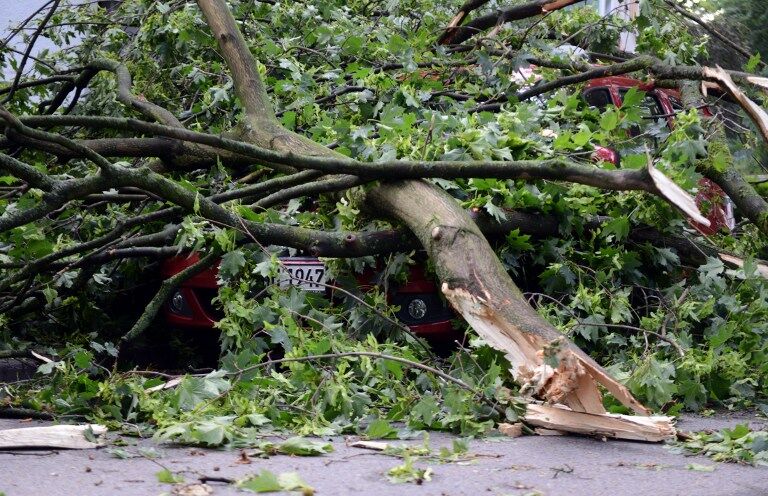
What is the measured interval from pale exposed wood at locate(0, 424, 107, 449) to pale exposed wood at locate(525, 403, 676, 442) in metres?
1.76

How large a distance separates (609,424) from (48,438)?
7.04 ft

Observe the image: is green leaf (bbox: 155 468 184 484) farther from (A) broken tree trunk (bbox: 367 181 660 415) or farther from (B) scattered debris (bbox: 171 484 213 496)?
→ (A) broken tree trunk (bbox: 367 181 660 415)

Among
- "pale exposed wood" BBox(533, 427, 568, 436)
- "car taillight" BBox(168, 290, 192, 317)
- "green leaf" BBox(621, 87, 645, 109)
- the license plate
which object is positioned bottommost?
"pale exposed wood" BBox(533, 427, 568, 436)

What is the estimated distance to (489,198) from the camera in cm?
518

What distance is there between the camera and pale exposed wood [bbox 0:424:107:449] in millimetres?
3545

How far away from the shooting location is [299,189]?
17.5 ft

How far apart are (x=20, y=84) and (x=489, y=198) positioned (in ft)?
12.8

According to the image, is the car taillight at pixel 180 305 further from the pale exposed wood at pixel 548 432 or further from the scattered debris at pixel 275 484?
the scattered debris at pixel 275 484

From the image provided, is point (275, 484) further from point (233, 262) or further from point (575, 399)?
point (233, 262)

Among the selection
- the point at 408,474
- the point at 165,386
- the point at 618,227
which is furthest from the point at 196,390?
the point at 618,227

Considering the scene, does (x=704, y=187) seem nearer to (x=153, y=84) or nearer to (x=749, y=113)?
(x=749, y=113)

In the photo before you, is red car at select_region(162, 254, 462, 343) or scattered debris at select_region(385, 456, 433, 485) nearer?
scattered debris at select_region(385, 456, 433, 485)

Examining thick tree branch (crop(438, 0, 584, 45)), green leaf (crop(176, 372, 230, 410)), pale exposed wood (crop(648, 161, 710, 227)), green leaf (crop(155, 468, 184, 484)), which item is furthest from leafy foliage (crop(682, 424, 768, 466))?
thick tree branch (crop(438, 0, 584, 45))

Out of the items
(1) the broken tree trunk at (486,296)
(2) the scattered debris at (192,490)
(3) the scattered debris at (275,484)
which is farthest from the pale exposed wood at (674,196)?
Answer: (2) the scattered debris at (192,490)
